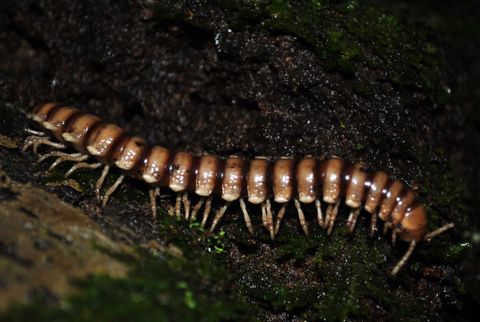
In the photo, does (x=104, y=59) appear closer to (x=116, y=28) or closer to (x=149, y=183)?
(x=116, y=28)

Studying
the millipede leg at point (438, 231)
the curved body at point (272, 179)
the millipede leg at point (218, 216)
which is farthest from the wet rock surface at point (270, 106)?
the curved body at point (272, 179)

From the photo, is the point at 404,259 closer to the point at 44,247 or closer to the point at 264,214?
the point at 264,214

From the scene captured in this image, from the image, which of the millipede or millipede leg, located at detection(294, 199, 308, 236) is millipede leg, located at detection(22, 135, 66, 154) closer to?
the millipede

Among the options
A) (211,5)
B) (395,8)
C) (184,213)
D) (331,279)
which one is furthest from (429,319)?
(211,5)

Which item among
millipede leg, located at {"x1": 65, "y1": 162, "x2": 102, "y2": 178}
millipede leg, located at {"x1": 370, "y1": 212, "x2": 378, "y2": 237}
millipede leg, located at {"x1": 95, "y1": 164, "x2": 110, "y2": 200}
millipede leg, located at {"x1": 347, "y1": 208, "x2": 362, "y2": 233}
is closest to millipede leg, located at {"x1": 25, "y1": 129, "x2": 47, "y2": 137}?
millipede leg, located at {"x1": 65, "y1": 162, "x2": 102, "y2": 178}

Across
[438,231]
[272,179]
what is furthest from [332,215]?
[438,231]

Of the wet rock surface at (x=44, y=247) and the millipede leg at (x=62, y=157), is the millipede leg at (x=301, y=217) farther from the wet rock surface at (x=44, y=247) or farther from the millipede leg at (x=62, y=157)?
the millipede leg at (x=62, y=157)
